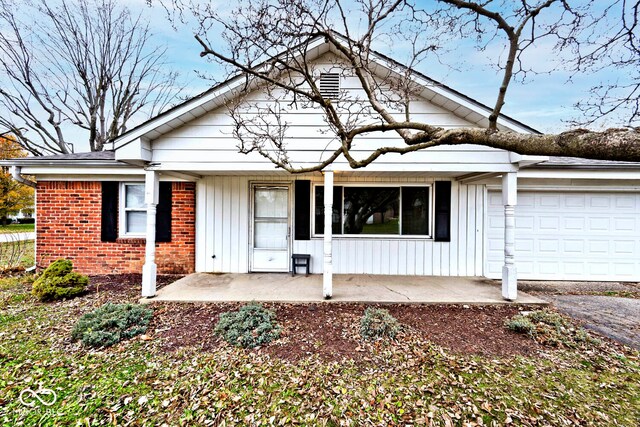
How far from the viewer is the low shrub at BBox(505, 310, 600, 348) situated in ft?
12.3

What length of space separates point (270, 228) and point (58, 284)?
4151 millimetres

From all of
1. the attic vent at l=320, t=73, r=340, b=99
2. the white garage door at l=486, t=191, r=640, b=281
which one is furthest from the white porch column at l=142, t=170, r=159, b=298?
the white garage door at l=486, t=191, r=640, b=281

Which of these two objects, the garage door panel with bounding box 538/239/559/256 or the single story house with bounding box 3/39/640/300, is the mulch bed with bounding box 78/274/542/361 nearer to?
the single story house with bounding box 3/39/640/300

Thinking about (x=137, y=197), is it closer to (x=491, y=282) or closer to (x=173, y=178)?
(x=173, y=178)

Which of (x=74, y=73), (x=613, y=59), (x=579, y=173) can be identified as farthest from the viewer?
(x=74, y=73)

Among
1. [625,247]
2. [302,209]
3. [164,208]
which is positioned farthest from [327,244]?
[625,247]

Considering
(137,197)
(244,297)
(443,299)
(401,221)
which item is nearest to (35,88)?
(137,197)

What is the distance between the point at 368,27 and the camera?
421 centimetres

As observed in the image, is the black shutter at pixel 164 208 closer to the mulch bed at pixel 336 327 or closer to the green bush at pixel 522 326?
the mulch bed at pixel 336 327

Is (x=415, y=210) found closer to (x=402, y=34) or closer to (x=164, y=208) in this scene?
(x=402, y=34)

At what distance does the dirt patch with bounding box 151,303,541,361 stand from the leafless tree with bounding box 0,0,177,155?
14802mm

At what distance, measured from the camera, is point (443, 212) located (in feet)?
22.8

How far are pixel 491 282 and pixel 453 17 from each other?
532 cm

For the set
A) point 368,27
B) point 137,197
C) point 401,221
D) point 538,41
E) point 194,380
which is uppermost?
point 368,27
